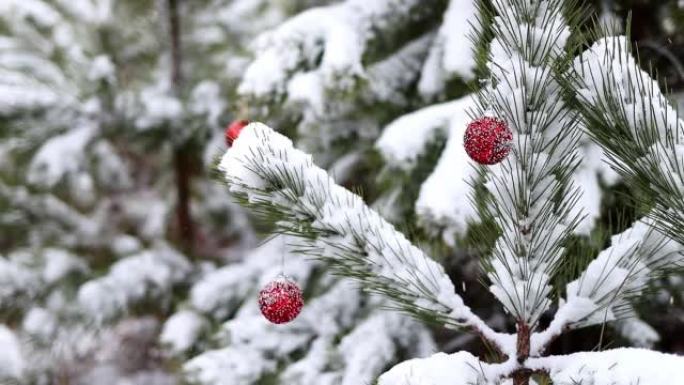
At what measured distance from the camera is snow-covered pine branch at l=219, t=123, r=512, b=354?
0.93 m

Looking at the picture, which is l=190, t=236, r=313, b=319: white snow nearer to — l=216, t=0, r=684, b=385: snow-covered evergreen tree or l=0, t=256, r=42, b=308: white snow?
l=0, t=256, r=42, b=308: white snow

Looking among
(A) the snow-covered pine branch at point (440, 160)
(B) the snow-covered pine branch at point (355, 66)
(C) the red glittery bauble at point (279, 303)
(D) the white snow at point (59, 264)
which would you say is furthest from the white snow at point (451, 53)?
(D) the white snow at point (59, 264)

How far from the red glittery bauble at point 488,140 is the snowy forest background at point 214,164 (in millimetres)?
222

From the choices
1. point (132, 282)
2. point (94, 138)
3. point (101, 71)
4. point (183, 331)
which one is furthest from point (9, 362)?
point (101, 71)

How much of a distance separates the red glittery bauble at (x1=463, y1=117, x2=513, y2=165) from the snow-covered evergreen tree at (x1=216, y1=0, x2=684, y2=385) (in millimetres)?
41

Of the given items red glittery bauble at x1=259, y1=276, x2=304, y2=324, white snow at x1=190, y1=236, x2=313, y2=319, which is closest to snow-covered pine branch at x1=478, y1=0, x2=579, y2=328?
red glittery bauble at x1=259, y1=276, x2=304, y2=324

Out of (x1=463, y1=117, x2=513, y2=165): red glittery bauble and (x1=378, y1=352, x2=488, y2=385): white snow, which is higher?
(x1=463, y1=117, x2=513, y2=165): red glittery bauble

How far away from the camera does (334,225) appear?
96 centimetres

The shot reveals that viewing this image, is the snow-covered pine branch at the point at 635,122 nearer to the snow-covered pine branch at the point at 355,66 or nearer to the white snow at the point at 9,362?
the snow-covered pine branch at the point at 355,66

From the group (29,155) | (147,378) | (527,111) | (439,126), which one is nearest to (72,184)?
(29,155)

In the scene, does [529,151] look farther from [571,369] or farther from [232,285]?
[232,285]

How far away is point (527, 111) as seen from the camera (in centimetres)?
84

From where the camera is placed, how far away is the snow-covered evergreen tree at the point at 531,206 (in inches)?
32.2

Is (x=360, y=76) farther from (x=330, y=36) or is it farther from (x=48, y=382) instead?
(x=48, y=382)
